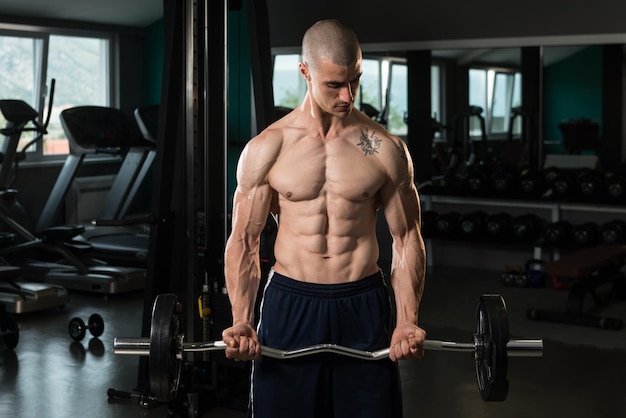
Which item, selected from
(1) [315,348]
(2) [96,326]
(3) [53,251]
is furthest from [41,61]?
(1) [315,348]

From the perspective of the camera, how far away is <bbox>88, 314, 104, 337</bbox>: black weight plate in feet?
16.9

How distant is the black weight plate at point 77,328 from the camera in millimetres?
5074

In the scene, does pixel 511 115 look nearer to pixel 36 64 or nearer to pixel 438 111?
pixel 438 111

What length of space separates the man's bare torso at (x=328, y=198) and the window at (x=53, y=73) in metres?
6.32

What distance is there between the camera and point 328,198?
223cm

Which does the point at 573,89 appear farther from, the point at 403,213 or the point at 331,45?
the point at 331,45

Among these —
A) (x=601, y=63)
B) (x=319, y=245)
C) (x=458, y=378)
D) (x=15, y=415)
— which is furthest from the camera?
(x=601, y=63)

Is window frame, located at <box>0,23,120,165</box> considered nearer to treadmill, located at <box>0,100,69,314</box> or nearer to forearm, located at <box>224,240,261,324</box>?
treadmill, located at <box>0,100,69,314</box>

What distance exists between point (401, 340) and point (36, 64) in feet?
22.3

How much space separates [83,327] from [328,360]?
3119 mm

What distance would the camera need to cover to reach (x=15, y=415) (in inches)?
153

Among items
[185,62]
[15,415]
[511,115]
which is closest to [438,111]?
[511,115]

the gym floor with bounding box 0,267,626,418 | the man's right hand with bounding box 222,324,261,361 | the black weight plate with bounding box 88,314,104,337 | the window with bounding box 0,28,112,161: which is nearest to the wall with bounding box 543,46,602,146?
the gym floor with bounding box 0,267,626,418

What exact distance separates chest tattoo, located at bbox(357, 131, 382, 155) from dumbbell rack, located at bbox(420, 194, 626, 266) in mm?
4569
